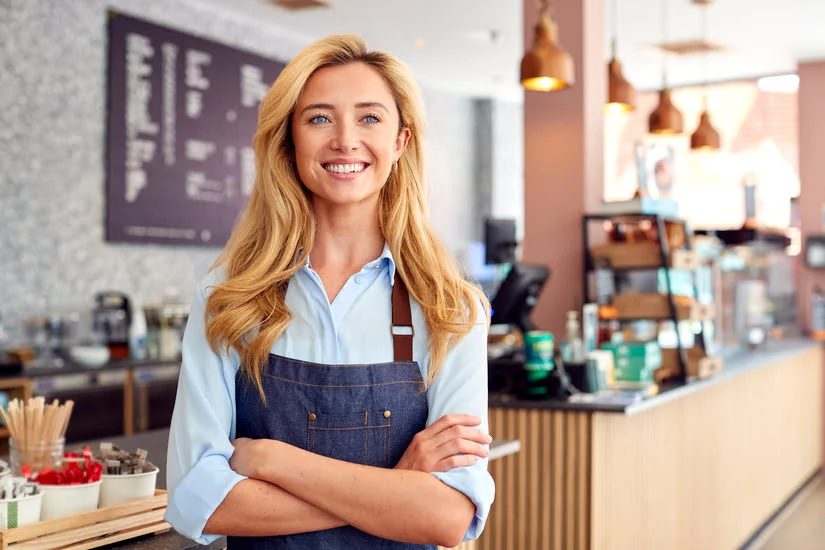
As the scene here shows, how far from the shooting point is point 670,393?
408cm

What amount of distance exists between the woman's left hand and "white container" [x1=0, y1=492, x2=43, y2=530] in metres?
0.50

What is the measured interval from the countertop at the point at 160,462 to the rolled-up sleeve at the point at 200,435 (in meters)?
0.34

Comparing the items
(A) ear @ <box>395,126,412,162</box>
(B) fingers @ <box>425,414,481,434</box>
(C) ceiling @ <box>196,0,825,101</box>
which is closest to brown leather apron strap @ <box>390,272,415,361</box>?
(B) fingers @ <box>425,414,481,434</box>

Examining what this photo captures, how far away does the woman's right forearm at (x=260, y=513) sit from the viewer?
4.74 ft

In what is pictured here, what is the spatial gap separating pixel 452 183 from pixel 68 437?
5.71 metres

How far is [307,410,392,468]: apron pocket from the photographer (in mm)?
1498

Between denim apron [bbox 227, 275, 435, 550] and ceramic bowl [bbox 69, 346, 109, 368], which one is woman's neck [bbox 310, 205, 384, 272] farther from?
ceramic bowl [bbox 69, 346, 109, 368]

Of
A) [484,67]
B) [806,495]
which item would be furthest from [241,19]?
[806,495]

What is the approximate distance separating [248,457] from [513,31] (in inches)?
268

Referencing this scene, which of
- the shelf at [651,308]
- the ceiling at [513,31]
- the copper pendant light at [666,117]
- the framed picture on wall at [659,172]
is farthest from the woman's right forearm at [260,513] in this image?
the ceiling at [513,31]

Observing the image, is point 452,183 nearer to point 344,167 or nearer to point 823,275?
point 823,275

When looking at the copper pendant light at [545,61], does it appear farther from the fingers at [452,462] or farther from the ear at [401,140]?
the fingers at [452,462]

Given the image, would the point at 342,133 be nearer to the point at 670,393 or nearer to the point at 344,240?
the point at 344,240

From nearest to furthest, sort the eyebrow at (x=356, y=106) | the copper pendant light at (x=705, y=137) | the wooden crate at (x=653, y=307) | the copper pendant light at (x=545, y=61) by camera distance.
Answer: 1. the eyebrow at (x=356, y=106)
2. the copper pendant light at (x=545, y=61)
3. the wooden crate at (x=653, y=307)
4. the copper pendant light at (x=705, y=137)
